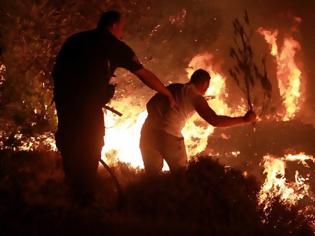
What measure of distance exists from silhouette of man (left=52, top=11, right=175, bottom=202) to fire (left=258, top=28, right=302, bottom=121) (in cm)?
852

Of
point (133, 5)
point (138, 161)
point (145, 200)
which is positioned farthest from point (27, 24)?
point (145, 200)

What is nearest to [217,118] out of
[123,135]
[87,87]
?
[87,87]

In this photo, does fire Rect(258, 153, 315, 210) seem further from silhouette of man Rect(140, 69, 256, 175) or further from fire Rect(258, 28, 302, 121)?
silhouette of man Rect(140, 69, 256, 175)

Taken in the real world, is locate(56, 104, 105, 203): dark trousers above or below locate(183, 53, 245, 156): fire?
below

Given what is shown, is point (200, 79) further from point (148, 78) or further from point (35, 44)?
point (35, 44)

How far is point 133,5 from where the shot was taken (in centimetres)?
898

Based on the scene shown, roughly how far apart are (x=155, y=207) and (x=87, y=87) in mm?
1318

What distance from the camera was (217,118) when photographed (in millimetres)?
5062

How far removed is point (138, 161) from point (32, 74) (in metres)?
2.58

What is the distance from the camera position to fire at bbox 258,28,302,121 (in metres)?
12.7

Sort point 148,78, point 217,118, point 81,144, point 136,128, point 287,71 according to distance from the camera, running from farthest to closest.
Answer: point 287,71 < point 136,128 < point 217,118 < point 81,144 < point 148,78

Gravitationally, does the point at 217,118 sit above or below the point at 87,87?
below

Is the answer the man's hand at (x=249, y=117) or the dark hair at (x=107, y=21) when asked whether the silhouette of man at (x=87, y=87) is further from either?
the man's hand at (x=249, y=117)

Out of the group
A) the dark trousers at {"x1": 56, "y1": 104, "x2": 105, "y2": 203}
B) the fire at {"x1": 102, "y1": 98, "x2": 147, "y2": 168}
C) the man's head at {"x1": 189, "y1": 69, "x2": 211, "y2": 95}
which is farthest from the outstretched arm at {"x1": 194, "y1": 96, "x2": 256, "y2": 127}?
the fire at {"x1": 102, "y1": 98, "x2": 147, "y2": 168}
